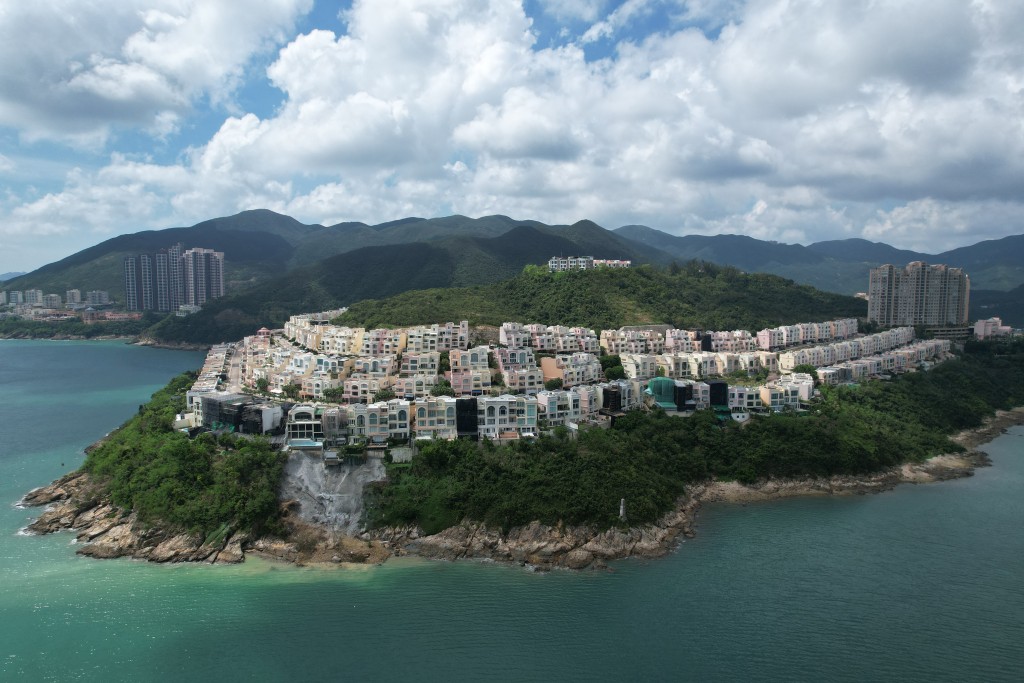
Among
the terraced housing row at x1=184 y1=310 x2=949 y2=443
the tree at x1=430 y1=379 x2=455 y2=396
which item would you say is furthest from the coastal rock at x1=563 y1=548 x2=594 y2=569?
the tree at x1=430 y1=379 x2=455 y2=396

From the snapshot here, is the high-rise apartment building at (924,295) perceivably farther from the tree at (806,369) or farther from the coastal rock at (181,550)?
the coastal rock at (181,550)

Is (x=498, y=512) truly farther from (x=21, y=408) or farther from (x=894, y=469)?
(x=21, y=408)

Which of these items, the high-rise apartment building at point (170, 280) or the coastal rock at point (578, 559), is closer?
the coastal rock at point (578, 559)

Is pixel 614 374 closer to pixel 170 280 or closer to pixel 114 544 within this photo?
pixel 114 544

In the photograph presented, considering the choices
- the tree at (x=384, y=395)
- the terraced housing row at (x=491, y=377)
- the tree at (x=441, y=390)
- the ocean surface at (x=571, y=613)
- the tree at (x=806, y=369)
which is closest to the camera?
the ocean surface at (x=571, y=613)

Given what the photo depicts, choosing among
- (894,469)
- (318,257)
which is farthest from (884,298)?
(318,257)

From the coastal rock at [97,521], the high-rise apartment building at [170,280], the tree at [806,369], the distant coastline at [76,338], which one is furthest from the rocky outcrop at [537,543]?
the high-rise apartment building at [170,280]

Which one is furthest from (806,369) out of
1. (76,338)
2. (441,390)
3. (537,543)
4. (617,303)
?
(76,338)
